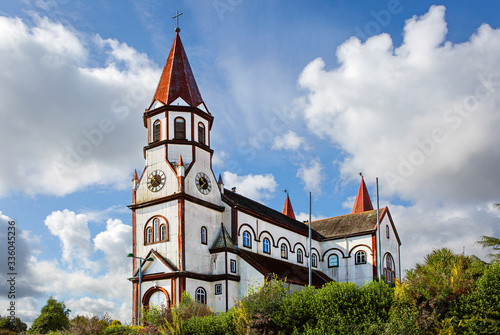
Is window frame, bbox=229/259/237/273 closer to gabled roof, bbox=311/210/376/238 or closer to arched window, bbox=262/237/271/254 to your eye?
arched window, bbox=262/237/271/254

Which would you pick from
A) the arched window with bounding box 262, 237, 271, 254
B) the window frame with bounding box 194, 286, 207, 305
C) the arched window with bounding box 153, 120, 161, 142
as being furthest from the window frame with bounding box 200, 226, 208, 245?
the arched window with bounding box 153, 120, 161, 142

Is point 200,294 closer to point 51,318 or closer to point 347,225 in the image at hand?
point 51,318

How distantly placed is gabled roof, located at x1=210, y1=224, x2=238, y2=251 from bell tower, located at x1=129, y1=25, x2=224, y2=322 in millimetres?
464

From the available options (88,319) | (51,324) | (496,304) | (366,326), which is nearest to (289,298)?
(366,326)

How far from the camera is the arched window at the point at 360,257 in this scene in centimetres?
5288

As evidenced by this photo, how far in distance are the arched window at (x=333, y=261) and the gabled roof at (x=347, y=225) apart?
214 cm

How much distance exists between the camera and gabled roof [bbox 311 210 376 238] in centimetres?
5394

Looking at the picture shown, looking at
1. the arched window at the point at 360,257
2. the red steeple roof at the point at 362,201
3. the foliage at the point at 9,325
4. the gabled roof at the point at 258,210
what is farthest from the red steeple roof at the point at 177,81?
the red steeple roof at the point at 362,201

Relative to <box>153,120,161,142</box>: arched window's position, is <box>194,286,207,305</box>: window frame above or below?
below

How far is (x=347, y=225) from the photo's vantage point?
184 ft

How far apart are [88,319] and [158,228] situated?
30.9ft

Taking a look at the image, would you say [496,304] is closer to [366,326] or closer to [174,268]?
[366,326]

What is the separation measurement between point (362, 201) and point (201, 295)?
38178 millimetres

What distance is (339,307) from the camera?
910 inches
